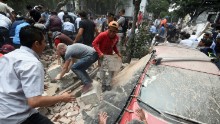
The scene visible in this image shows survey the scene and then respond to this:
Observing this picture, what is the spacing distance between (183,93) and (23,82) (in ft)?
5.90

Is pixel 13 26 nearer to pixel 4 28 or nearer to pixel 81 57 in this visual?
pixel 4 28

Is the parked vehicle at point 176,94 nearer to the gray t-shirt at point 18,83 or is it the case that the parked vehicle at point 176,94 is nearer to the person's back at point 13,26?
the gray t-shirt at point 18,83

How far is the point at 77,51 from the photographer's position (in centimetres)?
404

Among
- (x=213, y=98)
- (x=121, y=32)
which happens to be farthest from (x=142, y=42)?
(x=213, y=98)

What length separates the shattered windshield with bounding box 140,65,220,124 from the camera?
2346 mm

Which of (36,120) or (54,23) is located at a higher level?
(54,23)

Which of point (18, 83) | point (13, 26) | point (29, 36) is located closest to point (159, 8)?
point (13, 26)

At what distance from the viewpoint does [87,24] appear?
5.37 m

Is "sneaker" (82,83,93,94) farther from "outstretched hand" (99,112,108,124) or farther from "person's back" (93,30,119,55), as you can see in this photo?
"outstretched hand" (99,112,108,124)

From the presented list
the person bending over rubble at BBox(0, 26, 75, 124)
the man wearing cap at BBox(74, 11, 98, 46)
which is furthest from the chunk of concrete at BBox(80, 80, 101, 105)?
the person bending over rubble at BBox(0, 26, 75, 124)

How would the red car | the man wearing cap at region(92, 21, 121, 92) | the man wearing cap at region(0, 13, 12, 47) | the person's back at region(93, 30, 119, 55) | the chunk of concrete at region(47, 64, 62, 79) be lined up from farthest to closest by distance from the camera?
the chunk of concrete at region(47, 64, 62, 79) < the man wearing cap at region(0, 13, 12, 47) < the person's back at region(93, 30, 119, 55) < the man wearing cap at region(92, 21, 121, 92) < the red car

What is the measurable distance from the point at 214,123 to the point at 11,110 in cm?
196

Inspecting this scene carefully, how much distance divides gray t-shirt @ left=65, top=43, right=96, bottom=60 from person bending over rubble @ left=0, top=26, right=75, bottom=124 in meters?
2.16

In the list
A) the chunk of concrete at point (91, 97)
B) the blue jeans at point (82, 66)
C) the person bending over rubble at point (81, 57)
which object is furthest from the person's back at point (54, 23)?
the chunk of concrete at point (91, 97)
